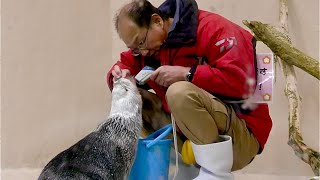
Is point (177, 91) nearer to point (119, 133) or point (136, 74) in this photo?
point (119, 133)

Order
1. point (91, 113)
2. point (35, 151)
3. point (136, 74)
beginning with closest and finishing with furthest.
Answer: point (136, 74)
point (35, 151)
point (91, 113)

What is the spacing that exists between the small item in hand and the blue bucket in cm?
17

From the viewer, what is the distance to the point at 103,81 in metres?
2.26

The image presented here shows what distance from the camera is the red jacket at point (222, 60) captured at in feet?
4.19

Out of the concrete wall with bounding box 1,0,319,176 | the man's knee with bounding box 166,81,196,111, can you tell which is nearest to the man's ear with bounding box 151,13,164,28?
the man's knee with bounding box 166,81,196,111

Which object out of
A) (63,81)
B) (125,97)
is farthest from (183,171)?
(63,81)

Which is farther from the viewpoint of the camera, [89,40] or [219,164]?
[89,40]

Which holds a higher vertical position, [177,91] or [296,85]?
[177,91]

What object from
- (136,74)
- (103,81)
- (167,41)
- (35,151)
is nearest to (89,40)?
(103,81)

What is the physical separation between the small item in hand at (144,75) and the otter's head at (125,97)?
3cm

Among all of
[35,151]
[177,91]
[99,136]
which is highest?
[177,91]

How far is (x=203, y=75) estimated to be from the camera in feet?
4.23

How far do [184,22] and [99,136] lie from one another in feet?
1.30

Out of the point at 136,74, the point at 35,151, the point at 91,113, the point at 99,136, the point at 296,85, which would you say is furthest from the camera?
the point at 91,113
